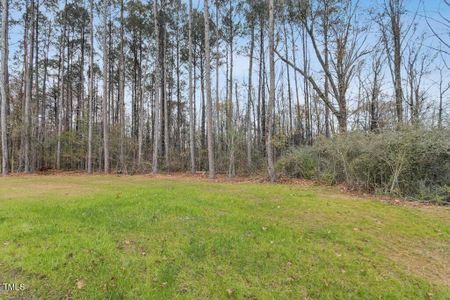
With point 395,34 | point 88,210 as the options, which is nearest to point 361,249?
point 88,210

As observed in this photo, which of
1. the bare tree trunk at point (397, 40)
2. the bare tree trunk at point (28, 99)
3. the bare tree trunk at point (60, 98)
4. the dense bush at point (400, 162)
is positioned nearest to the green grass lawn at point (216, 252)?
the dense bush at point (400, 162)

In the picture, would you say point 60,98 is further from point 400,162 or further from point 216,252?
point 400,162

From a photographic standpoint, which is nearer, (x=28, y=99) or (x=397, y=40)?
(x=397, y=40)

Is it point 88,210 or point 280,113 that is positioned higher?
point 280,113

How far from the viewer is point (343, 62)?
1283cm

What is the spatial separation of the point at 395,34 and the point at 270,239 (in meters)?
15.1

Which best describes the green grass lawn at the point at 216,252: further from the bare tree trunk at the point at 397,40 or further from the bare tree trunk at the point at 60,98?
the bare tree trunk at the point at 60,98

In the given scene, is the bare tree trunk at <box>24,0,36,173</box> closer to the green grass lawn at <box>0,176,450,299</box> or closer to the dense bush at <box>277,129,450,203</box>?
the green grass lawn at <box>0,176,450,299</box>

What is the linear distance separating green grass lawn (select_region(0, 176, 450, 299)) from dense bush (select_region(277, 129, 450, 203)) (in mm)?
2393

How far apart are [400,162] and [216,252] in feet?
21.8

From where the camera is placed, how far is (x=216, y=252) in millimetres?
3604

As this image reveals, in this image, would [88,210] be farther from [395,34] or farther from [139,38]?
[139,38]

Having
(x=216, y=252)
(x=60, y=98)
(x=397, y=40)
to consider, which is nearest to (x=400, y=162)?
(x=216, y=252)

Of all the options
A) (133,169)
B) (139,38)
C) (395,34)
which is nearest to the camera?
(395,34)
